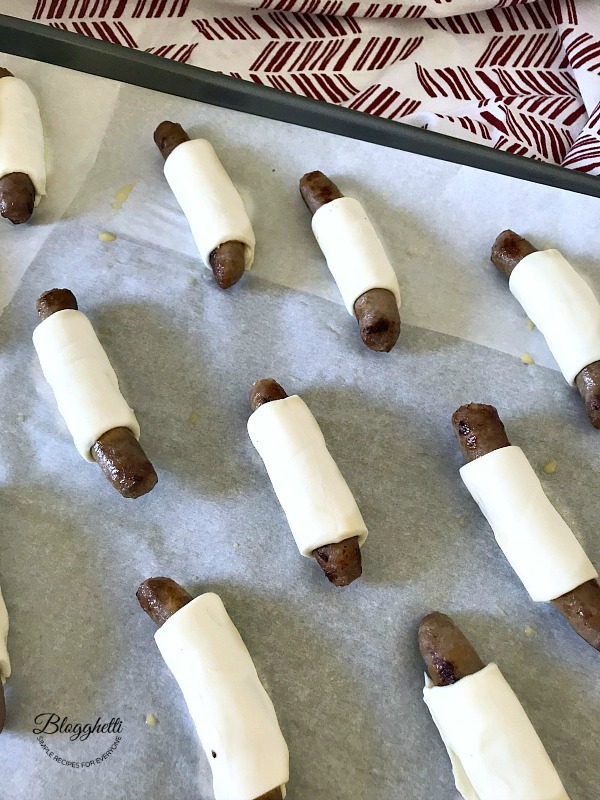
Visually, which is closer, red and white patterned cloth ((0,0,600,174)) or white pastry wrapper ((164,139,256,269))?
white pastry wrapper ((164,139,256,269))

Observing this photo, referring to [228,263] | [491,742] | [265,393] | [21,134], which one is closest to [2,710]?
[265,393]

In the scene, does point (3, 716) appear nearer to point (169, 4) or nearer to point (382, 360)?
point (382, 360)

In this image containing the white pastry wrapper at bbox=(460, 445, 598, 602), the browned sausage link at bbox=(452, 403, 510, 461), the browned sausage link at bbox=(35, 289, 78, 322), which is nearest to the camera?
the white pastry wrapper at bbox=(460, 445, 598, 602)

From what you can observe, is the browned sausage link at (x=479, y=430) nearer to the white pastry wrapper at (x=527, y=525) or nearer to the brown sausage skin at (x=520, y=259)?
the white pastry wrapper at (x=527, y=525)

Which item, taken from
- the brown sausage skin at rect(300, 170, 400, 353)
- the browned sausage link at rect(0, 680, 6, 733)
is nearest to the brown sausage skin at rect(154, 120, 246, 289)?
the brown sausage skin at rect(300, 170, 400, 353)

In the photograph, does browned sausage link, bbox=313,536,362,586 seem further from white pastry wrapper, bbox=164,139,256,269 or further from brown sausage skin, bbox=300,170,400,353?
white pastry wrapper, bbox=164,139,256,269

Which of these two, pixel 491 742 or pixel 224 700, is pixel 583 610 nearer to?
pixel 491 742
